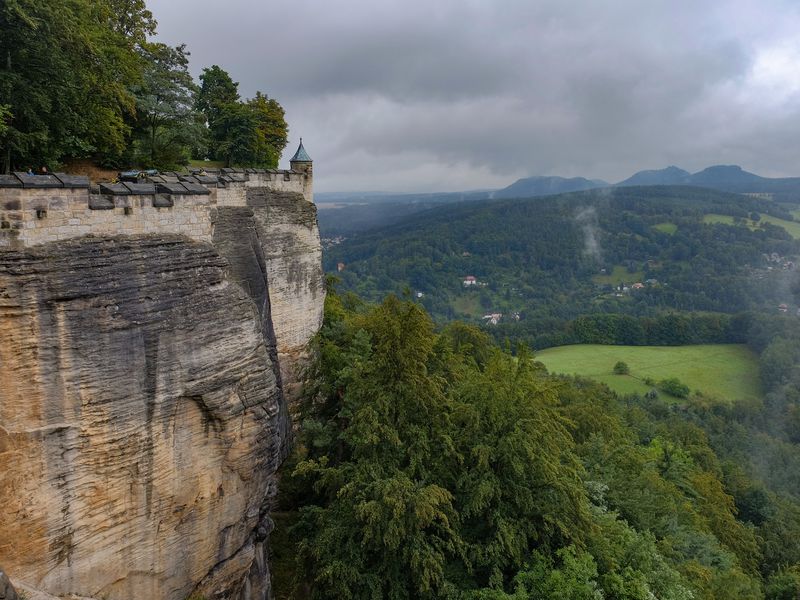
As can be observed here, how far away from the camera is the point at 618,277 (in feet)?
604

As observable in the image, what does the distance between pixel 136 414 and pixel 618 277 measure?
19411 centimetres

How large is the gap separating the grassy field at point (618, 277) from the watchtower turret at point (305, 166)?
175 meters

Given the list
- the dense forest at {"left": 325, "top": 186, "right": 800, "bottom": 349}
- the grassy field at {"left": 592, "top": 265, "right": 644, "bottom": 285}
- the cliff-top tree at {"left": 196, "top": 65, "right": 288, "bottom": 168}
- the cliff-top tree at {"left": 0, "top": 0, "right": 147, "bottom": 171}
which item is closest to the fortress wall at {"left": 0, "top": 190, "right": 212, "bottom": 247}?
the cliff-top tree at {"left": 0, "top": 0, "right": 147, "bottom": 171}

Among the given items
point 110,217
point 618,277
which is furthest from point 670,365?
point 110,217

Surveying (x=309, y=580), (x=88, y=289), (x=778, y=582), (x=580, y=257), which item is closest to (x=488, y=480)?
(x=309, y=580)

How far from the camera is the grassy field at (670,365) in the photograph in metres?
83.1

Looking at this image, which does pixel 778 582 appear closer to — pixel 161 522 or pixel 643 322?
pixel 161 522

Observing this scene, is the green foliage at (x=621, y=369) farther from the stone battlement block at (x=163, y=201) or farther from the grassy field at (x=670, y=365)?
the stone battlement block at (x=163, y=201)

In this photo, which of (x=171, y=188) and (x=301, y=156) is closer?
(x=171, y=188)

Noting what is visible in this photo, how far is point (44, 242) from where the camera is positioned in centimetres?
1009

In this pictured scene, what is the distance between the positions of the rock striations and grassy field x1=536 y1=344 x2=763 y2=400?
76765 millimetres

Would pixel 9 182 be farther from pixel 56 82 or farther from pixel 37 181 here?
pixel 56 82

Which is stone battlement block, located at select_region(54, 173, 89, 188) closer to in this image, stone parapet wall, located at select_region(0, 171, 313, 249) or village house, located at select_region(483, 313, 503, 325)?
stone parapet wall, located at select_region(0, 171, 313, 249)

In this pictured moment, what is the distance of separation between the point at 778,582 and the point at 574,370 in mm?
59731
